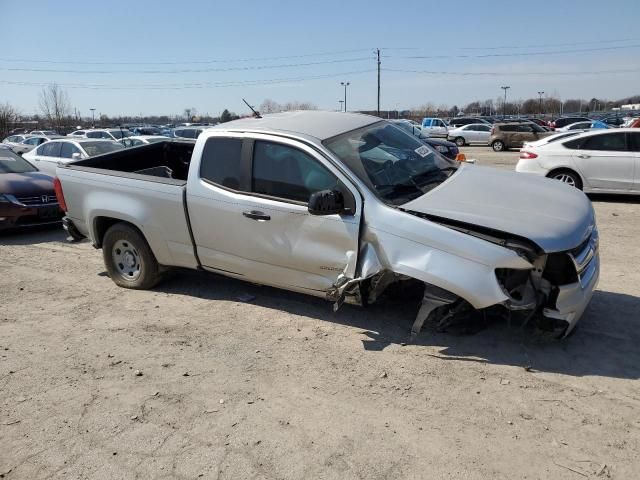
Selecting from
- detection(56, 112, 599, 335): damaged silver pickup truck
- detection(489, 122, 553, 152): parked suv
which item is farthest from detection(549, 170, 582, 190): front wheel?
detection(489, 122, 553, 152): parked suv

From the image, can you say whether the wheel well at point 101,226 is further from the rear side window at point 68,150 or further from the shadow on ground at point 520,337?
the rear side window at point 68,150

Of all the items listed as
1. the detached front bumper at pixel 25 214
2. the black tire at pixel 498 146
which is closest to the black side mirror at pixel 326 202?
the detached front bumper at pixel 25 214

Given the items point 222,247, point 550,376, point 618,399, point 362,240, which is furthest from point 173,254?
point 618,399

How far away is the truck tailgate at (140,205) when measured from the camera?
522 centimetres

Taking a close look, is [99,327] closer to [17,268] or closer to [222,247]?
[222,247]

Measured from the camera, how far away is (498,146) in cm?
2800

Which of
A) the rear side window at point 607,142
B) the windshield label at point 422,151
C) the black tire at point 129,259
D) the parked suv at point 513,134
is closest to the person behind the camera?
the windshield label at point 422,151

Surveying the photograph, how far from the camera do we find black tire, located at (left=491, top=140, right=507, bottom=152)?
27.9 m

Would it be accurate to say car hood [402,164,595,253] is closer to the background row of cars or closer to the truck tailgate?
the truck tailgate

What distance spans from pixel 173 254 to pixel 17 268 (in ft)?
9.84

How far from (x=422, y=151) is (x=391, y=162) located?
0.64m

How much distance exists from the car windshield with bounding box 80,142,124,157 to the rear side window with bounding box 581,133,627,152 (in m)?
11.0

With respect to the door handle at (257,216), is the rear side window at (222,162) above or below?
above

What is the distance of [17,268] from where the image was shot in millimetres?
6965
